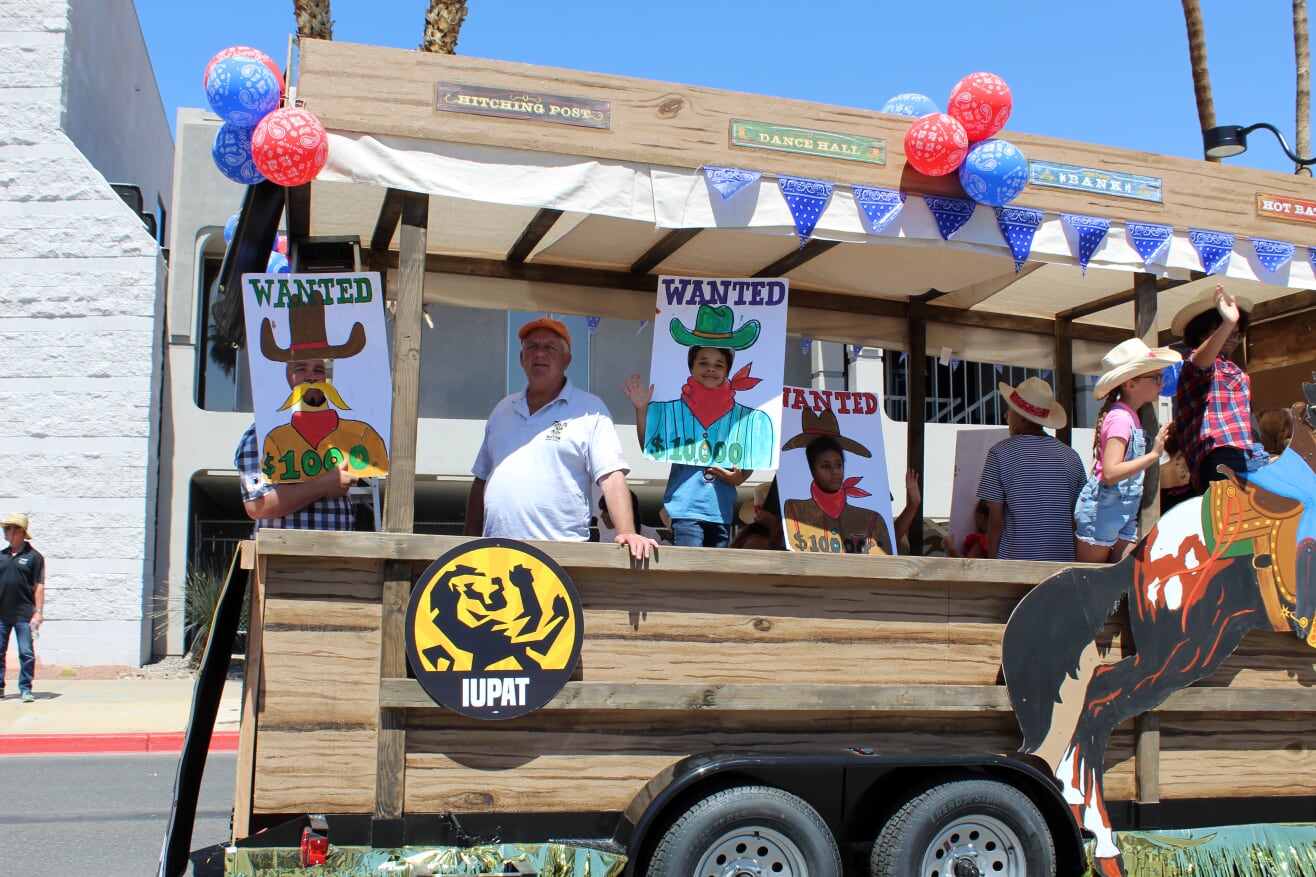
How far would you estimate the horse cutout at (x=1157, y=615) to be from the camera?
4.36 m

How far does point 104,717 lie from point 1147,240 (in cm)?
993

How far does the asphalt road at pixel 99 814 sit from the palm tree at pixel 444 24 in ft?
28.9

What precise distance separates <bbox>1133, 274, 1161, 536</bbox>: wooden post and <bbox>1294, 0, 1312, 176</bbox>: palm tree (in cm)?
1013

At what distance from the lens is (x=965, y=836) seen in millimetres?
4090

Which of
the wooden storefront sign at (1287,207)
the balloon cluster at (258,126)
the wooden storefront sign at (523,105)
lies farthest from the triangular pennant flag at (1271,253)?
the balloon cluster at (258,126)

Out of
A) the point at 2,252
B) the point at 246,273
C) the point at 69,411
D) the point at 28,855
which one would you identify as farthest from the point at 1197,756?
the point at 2,252

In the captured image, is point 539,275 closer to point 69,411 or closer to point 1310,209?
point 1310,209

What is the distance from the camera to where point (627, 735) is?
157 inches

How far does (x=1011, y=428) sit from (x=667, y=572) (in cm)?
277

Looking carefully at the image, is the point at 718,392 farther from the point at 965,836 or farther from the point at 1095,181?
the point at 965,836

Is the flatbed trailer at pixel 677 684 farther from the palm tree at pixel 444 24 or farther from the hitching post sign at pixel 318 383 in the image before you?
the palm tree at pixel 444 24

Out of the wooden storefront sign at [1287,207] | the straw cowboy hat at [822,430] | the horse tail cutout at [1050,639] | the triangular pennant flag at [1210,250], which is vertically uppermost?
the wooden storefront sign at [1287,207]

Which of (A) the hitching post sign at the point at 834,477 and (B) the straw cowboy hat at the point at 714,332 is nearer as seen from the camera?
(B) the straw cowboy hat at the point at 714,332

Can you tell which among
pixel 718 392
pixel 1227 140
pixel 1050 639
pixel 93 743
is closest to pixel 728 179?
pixel 718 392
